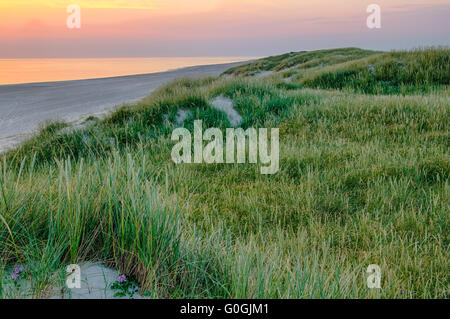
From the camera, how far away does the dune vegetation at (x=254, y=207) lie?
198cm

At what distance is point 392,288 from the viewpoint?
221cm

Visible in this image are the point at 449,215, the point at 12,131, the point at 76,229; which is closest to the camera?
the point at 76,229

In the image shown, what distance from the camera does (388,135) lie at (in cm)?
645

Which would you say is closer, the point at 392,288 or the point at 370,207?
the point at 392,288

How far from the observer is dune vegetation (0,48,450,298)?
1.98m

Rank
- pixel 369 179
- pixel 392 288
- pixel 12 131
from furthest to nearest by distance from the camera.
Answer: pixel 12 131 → pixel 369 179 → pixel 392 288

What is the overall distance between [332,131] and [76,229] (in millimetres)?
5933

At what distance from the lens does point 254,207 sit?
377 cm

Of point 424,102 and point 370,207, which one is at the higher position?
point 424,102
